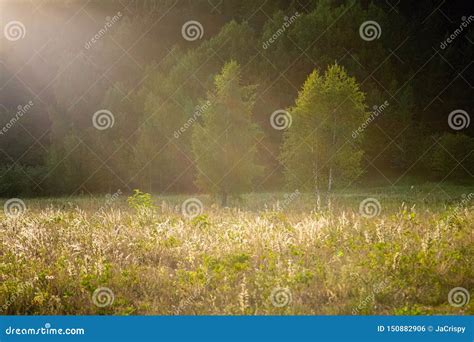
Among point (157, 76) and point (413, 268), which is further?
point (157, 76)

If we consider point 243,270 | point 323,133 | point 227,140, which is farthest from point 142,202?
point 323,133

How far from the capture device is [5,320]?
6668mm

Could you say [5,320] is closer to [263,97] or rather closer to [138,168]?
[138,168]

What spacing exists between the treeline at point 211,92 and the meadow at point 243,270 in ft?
58.9

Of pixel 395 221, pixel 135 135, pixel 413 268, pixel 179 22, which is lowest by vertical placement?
pixel 413 268

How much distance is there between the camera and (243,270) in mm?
8516

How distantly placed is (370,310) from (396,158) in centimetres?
2853

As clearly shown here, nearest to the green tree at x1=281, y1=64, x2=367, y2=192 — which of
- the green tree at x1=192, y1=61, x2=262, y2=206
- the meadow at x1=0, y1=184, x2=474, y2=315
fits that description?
the green tree at x1=192, y1=61, x2=262, y2=206

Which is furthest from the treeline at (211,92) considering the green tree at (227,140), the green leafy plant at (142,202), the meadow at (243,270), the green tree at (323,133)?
the meadow at (243,270)

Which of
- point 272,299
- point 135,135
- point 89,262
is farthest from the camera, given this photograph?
point 135,135

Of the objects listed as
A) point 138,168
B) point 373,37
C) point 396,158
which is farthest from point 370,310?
point 373,37

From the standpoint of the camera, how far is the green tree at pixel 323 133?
19297 mm

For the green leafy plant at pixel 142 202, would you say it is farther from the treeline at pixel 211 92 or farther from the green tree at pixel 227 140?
the treeline at pixel 211 92

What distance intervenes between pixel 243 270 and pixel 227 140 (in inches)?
499
